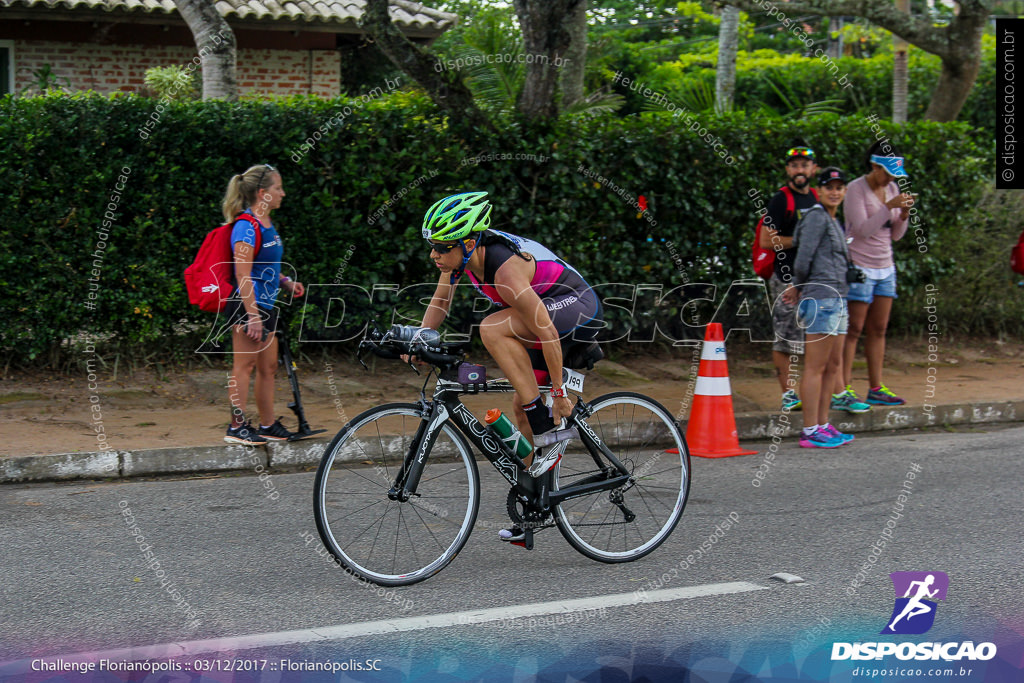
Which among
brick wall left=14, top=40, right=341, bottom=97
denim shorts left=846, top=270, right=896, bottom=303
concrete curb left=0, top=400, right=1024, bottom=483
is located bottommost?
concrete curb left=0, top=400, right=1024, bottom=483

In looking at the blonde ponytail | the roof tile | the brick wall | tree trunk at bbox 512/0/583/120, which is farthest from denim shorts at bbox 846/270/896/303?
the brick wall

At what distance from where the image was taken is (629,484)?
4.98 m

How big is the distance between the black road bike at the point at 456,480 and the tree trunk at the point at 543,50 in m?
4.58

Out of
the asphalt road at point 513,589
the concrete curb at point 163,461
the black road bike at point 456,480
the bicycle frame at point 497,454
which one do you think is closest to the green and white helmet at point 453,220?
the black road bike at point 456,480

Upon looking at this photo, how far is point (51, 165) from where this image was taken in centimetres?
767

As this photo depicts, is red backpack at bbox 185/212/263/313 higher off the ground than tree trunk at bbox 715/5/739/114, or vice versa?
tree trunk at bbox 715/5/739/114

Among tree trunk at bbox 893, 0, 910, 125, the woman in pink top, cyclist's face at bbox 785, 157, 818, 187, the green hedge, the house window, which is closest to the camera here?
cyclist's face at bbox 785, 157, 818, 187

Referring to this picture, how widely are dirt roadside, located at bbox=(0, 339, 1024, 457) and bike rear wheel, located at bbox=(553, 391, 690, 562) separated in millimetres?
664

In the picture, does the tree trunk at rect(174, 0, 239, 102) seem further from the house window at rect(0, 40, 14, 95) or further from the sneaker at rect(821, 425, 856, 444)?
the sneaker at rect(821, 425, 856, 444)

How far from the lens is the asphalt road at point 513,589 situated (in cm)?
376

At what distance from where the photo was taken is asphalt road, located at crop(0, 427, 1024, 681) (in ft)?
12.3

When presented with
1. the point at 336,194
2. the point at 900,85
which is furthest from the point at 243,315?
the point at 900,85

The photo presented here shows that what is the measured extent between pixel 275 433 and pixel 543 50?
417cm

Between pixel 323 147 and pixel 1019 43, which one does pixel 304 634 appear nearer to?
pixel 323 147
